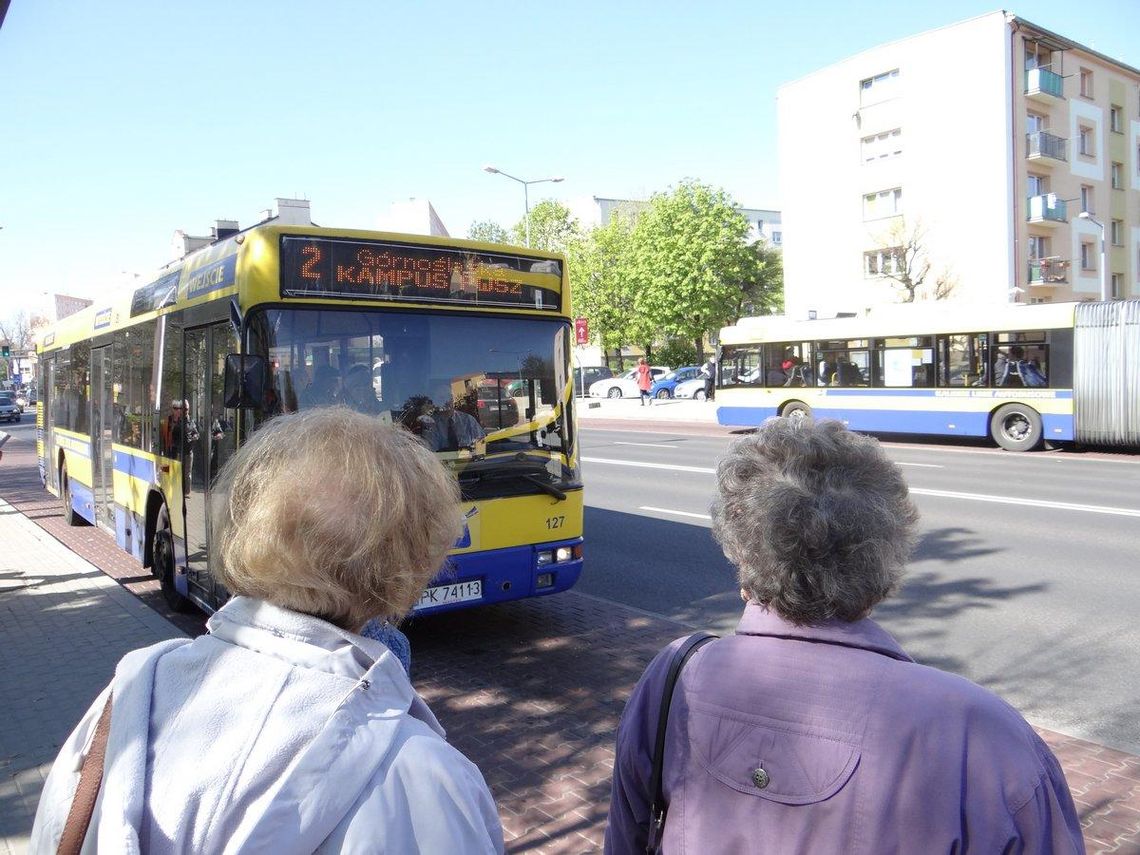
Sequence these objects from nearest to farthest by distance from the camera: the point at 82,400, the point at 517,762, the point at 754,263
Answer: the point at 517,762, the point at 82,400, the point at 754,263

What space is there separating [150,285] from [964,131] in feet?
125

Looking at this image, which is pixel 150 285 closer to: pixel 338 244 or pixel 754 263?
pixel 338 244

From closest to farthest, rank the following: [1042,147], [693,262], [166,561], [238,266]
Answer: [238,266] → [166,561] → [1042,147] → [693,262]

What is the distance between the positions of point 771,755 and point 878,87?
45.0 meters

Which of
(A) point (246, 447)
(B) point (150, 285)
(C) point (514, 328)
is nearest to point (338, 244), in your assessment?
(C) point (514, 328)

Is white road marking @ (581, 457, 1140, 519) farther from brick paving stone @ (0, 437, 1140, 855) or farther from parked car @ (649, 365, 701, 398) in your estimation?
parked car @ (649, 365, 701, 398)

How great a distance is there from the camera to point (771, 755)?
163 cm

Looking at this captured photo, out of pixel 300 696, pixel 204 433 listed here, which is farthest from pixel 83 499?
pixel 300 696

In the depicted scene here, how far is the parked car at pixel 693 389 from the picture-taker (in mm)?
43000

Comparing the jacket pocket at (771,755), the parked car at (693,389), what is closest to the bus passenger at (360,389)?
the jacket pocket at (771,755)

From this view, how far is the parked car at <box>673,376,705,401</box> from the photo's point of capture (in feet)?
141

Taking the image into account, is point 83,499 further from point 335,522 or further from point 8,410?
point 8,410

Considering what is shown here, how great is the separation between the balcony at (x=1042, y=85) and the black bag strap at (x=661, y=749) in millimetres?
43504

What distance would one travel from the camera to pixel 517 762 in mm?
4848
